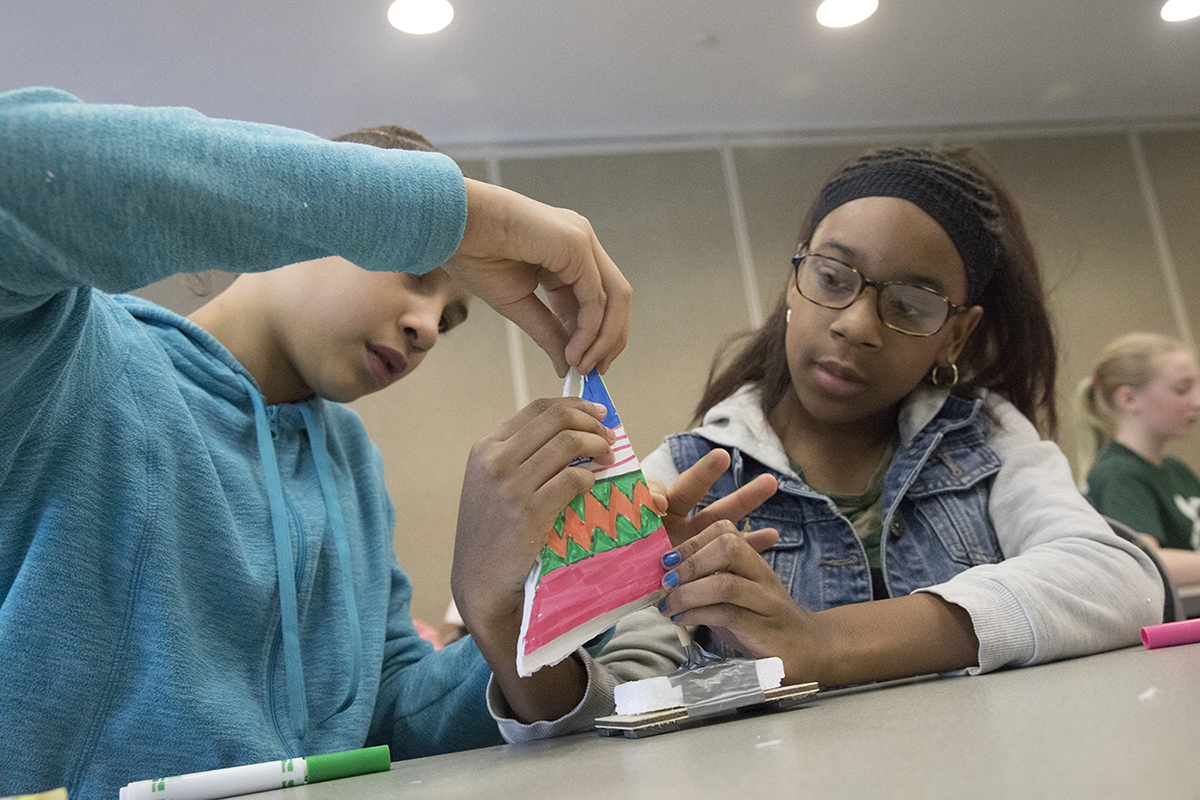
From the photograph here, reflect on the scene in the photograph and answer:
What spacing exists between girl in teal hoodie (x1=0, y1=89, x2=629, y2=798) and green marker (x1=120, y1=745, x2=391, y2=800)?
0.46 feet

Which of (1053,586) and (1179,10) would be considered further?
(1179,10)

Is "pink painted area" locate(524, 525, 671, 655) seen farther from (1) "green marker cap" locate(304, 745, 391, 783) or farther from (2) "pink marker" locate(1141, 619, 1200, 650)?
(2) "pink marker" locate(1141, 619, 1200, 650)

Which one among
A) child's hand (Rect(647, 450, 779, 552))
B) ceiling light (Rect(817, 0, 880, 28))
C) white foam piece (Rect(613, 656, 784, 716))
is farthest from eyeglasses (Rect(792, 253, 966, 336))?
ceiling light (Rect(817, 0, 880, 28))

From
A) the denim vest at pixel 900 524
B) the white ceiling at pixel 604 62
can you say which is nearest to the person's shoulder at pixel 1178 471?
the white ceiling at pixel 604 62

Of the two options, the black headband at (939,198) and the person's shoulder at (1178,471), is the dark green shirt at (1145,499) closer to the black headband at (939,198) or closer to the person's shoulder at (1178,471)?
the person's shoulder at (1178,471)

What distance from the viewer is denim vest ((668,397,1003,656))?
3.38 feet

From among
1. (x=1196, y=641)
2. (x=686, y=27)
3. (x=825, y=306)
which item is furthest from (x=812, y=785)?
(x=686, y=27)

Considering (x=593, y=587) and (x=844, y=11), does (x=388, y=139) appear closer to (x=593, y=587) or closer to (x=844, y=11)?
(x=593, y=587)

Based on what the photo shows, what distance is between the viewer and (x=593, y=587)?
0.67 metres

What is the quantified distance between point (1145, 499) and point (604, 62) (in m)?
2.21

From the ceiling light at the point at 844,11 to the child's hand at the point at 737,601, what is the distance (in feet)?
8.41

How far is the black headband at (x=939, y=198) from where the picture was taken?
46.0 inches

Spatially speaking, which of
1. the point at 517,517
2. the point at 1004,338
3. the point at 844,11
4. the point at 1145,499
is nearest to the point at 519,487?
the point at 517,517

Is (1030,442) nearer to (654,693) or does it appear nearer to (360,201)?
(654,693)
